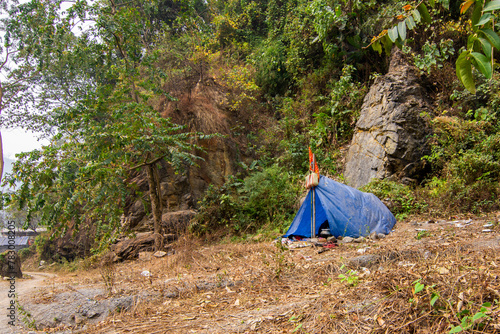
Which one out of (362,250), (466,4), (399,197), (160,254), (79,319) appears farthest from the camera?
(399,197)

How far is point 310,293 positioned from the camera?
10.3ft

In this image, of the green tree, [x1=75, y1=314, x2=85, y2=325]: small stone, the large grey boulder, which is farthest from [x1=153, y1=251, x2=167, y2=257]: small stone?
the large grey boulder

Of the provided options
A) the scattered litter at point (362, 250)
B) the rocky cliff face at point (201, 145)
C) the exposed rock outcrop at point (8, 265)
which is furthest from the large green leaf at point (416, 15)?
the exposed rock outcrop at point (8, 265)

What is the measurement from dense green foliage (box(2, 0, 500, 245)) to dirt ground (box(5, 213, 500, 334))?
1334 mm

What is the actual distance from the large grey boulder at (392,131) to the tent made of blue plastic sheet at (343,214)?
1.88 m

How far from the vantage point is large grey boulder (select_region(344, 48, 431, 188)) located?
26.5ft

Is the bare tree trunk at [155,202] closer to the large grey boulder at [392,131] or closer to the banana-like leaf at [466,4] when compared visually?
the large grey boulder at [392,131]

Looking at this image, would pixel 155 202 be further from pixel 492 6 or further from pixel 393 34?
pixel 492 6

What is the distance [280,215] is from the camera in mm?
8219

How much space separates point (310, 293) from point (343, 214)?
10.8 ft

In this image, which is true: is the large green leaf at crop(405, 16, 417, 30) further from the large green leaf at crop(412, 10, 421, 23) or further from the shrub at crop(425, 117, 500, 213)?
the shrub at crop(425, 117, 500, 213)

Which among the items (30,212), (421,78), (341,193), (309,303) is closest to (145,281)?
(30,212)

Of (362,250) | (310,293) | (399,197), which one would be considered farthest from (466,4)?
(399,197)

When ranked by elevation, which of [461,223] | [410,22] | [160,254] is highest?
[410,22]
